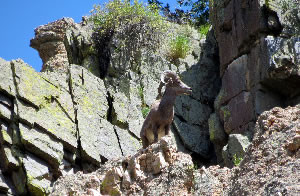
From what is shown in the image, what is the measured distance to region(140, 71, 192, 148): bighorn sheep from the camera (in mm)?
10281

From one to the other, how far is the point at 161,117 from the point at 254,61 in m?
4.56

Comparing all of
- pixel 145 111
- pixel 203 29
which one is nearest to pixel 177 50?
pixel 203 29

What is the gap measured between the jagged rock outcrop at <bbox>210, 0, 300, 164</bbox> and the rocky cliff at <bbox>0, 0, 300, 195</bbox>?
1.1 inches

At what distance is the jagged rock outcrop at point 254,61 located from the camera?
44.2 ft

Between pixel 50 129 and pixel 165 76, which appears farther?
pixel 50 129

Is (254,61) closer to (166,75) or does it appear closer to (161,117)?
(166,75)

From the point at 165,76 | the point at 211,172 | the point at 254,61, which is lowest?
the point at 211,172

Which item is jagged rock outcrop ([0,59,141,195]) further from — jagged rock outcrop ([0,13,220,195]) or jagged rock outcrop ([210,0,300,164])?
jagged rock outcrop ([210,0,300,164])

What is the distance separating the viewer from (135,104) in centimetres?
1527

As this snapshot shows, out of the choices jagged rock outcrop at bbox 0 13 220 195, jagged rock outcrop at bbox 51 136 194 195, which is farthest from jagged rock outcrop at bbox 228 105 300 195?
jagged rock outcrop at bbox 0 13 220 195

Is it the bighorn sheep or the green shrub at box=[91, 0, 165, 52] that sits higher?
the green shrub at box=[91, 0, 165, 52]

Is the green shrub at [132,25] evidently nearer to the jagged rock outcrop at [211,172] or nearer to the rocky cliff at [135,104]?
the rocky cliff at [135,104]

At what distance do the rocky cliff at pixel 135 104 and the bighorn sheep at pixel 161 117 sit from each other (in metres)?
0.93

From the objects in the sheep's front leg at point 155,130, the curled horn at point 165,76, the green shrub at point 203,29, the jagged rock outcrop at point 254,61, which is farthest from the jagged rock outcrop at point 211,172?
the green shrub at point 203,29
